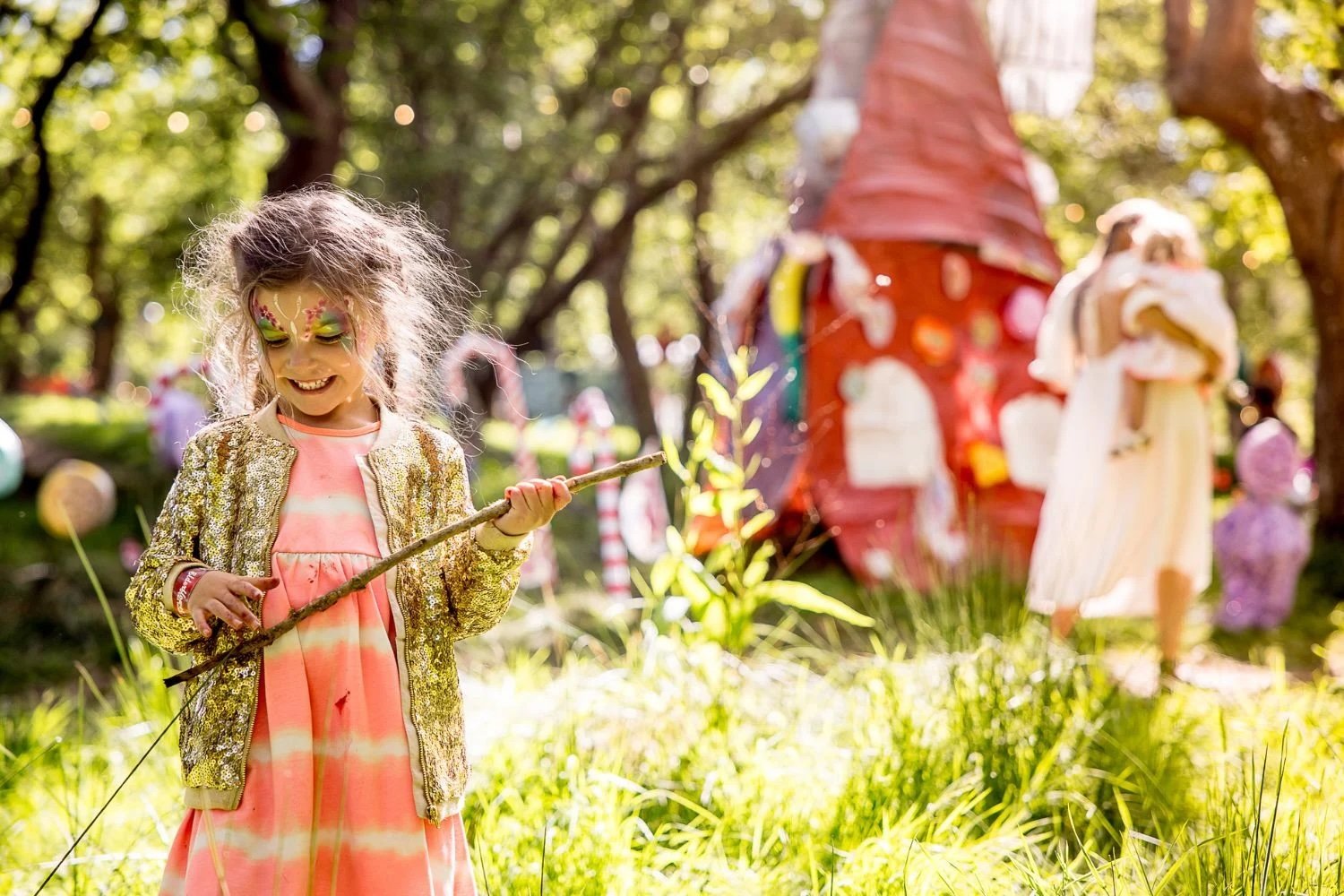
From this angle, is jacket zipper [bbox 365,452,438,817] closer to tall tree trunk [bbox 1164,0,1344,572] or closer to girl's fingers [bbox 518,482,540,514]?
girl's fingers [bbox 518,482,540,514]

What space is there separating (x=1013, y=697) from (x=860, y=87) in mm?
5263

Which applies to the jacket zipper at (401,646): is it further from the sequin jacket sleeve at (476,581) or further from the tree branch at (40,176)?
the tree branch at (40,176)

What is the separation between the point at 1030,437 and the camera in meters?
7.80

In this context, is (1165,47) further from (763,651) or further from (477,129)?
(477,129)

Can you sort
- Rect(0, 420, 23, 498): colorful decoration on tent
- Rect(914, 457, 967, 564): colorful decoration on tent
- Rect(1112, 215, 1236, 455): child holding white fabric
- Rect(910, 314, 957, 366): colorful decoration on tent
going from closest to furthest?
Rect(1112, 215, 1236, 455): child holding white fabric
Rect(0, 420, 23, 498): colorful decoration on tent
Rect(914, 457, 967, 564): colorful decoration on tent
Rect(910, 314, 957, 366): colorful decoration on tent

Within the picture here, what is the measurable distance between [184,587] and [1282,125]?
6865 mm

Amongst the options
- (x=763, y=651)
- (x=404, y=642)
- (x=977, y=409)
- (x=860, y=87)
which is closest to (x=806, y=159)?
(x=860, y=87)

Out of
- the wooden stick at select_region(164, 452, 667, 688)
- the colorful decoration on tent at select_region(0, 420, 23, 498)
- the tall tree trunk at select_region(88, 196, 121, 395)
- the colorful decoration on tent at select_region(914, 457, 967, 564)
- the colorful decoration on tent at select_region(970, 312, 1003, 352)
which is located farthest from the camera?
the tall tree trunk at select_region(88, 196, 121, 395)

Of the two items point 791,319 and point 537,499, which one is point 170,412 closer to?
point 791,319

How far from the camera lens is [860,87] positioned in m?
7.66

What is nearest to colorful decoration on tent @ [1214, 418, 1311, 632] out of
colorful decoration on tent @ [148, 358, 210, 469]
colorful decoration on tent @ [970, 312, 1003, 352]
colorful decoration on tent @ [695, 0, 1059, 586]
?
colorful decoration on tent @ [695, 0, 1059, 586]

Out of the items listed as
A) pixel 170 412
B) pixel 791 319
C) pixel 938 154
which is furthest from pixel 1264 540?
pixel 170 412

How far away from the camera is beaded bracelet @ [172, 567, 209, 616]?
1.87 meters

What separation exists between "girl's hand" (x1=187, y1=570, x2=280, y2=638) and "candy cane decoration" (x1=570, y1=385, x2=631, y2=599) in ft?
14.6
